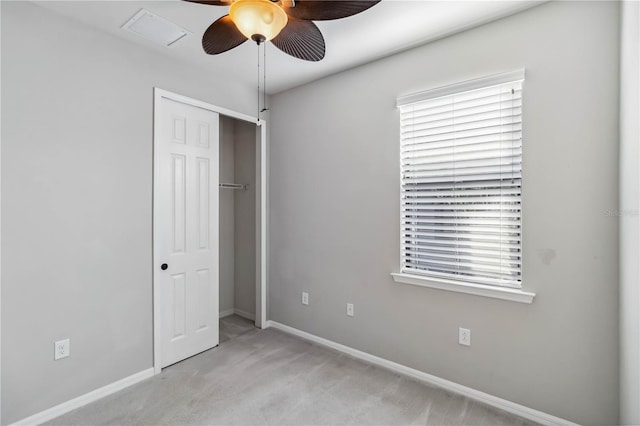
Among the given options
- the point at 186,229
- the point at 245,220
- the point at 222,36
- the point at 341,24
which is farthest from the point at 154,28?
the point at 245,220

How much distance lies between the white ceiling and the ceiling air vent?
4 centimetres

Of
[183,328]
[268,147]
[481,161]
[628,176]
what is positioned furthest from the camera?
[268,147]

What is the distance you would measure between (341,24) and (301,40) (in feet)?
2.65

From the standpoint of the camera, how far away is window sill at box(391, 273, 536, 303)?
2145mm

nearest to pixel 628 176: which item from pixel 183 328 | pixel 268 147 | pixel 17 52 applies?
pixel 268 147

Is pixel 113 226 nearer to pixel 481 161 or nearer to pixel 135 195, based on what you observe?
pixel 135 195

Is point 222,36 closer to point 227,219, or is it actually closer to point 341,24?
point 341,24

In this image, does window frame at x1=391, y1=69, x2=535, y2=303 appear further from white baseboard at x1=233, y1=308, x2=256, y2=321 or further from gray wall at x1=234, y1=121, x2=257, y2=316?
white baseboard at x1=233, y1=308, x2=256, y2=321

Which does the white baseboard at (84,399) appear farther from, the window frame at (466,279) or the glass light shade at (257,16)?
the glass light shade at (257,16)

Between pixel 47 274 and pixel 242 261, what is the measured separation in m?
2.20

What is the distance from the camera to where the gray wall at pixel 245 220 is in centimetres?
401

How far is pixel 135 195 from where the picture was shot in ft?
8.51

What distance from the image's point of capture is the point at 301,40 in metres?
1.67

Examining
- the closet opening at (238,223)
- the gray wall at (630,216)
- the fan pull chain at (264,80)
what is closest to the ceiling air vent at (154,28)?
the fan pull chain at (264,80)
